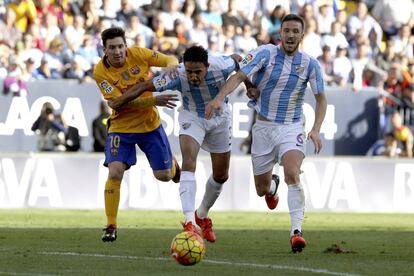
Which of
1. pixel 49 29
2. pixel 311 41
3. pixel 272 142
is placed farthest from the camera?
pixel 311 41

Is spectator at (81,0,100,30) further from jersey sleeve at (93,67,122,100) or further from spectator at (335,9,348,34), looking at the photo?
jersey sleeve at (93,67,122,100)

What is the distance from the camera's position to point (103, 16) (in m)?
24.0

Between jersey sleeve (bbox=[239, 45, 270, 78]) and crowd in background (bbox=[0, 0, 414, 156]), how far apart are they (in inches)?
404

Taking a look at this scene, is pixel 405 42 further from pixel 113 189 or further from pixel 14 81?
pixel 113 189

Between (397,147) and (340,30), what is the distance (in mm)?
3791

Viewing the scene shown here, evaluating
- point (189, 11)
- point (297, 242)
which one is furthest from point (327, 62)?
point (297, 242)

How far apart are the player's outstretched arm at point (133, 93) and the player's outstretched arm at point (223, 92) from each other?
3.08 ft

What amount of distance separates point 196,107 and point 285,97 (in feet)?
3.28

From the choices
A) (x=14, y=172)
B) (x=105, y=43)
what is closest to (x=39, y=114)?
(x=14, y=172)

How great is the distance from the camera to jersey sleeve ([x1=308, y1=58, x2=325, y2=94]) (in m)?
12.4

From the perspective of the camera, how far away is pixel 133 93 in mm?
12711

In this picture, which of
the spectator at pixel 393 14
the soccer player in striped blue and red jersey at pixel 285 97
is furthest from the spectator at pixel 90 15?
the soccer player in striped blue and red jersey at pixel 285 97

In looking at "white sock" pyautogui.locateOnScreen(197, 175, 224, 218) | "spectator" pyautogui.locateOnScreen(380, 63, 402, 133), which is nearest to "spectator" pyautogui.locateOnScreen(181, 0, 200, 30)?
"spectator" pyautogui.locateOnScreen(380, 63, 402, 133)

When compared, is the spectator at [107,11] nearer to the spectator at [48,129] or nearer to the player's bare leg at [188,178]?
the spectator at [48,129]
